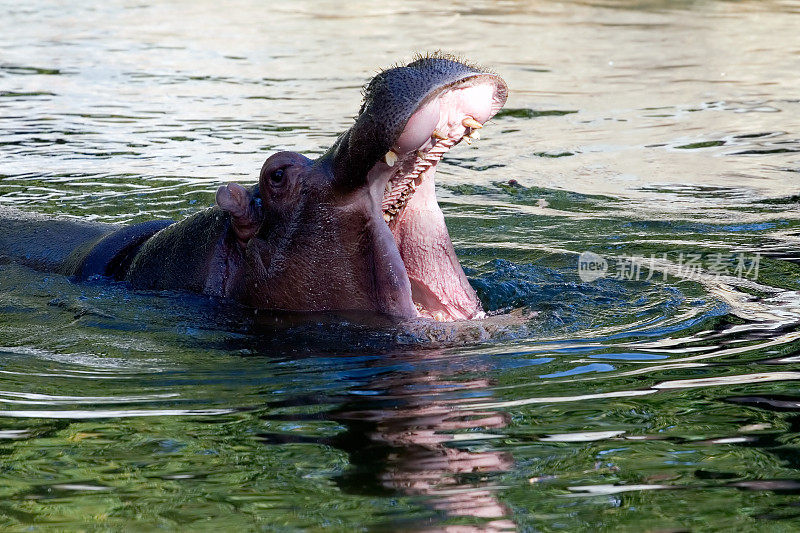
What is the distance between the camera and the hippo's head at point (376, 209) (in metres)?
4.46

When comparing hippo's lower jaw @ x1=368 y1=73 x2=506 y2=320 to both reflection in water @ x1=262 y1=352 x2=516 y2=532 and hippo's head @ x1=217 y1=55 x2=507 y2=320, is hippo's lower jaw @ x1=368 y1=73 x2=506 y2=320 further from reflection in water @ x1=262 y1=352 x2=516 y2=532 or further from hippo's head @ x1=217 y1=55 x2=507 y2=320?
reflection in water @ x1=262 y1=352 x2=516 y2=532

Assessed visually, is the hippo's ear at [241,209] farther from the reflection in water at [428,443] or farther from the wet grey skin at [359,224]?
the reflection in water at [428,443]

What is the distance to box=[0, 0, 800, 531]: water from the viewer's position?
122 inches

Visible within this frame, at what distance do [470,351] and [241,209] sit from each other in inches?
48.1

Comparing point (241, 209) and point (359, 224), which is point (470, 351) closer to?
point (359, 224)

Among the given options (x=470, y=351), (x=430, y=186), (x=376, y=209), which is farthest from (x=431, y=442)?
(x=430, y=186)

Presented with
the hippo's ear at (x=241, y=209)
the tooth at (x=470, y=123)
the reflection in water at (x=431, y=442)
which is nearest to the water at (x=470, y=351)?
the reflection in water at (x=431, y=442)

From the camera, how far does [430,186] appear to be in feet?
16.3

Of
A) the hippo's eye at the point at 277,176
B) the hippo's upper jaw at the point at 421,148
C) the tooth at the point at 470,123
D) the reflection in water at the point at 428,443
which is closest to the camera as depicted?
A: the reflection in water at the point at 428,443

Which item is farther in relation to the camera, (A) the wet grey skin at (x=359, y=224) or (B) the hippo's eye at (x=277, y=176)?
(B) the hippo's eye at (x=277, y=176)

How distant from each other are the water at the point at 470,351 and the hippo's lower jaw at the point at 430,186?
0.38 m

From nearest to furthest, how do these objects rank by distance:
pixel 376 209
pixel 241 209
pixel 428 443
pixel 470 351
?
pixel 428 443 → pixel 470 351 → pixel 376 209 → pixel 241 209

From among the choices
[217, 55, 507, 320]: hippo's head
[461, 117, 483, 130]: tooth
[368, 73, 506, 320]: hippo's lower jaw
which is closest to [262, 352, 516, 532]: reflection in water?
[217, 55, 507, 320]: hippo's head

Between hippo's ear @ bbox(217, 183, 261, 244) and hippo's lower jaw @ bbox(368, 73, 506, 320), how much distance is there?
57 cm
